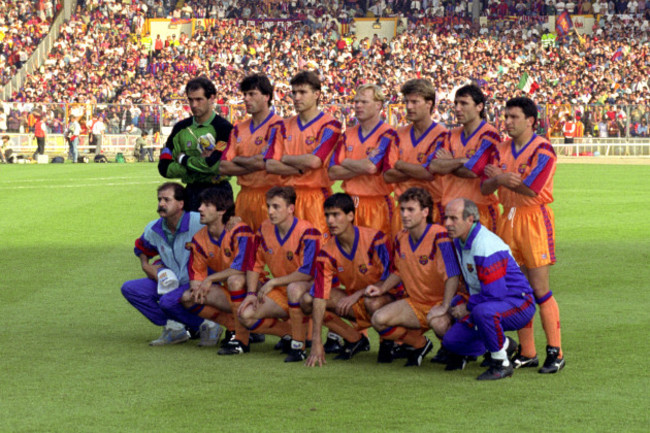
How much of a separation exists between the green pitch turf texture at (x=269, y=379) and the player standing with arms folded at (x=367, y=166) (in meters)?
1.02

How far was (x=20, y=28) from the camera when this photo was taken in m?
50.3

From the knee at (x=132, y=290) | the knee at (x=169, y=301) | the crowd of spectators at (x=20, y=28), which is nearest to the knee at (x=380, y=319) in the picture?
the knee at (x=169, y=301)

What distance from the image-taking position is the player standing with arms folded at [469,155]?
297 inches

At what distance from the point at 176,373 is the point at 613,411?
2.82 meters

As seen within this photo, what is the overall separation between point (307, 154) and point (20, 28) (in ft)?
149

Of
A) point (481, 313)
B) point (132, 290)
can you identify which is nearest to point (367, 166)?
point (481, 313)

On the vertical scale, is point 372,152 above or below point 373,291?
above

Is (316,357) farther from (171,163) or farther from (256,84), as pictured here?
(171,163)

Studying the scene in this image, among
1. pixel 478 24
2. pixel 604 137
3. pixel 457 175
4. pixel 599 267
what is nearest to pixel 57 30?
pixel 478 24

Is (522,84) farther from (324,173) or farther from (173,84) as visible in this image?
(324,173)

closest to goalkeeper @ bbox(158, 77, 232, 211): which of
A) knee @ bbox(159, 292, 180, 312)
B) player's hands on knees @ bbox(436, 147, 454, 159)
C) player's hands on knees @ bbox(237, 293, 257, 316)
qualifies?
knee @ bbox(159, 292, 180, 312)

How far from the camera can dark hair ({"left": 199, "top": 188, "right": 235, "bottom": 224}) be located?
26.0ft

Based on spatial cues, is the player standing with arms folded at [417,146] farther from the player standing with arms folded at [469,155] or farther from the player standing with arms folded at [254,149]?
the player standing with arms folded at [254,149]

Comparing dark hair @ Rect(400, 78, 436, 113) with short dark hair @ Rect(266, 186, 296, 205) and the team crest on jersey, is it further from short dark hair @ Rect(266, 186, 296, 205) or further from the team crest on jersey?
short dark hair @ Rect(266, 186, 296, 205)
